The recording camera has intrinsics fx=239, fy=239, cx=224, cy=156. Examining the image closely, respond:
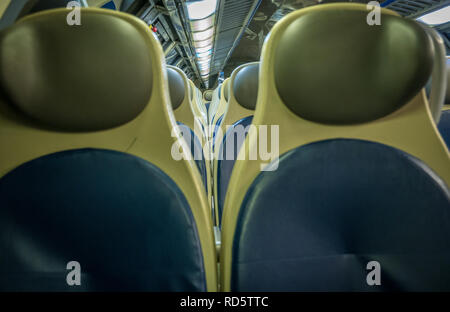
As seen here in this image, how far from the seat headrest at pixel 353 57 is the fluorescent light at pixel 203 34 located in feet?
16.5

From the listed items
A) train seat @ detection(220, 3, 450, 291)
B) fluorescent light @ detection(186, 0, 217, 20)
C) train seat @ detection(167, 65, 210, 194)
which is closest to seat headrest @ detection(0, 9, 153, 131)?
train seat @ detection(220, 3, 450, 291)

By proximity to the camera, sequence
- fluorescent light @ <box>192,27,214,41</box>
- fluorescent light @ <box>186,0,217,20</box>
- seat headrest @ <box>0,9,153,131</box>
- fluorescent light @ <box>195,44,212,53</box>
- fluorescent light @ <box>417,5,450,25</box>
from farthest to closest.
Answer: fluorescent light @ <box>195,44,212,53</box>
fluorescent light @ <box>192,27,214,41</box>
fluorescent light @ <box>417,5,450,25</box>
fluorescent light @ <box>186,0,217,20</box>
seat headrest @ <box>0,9,153,131</box>

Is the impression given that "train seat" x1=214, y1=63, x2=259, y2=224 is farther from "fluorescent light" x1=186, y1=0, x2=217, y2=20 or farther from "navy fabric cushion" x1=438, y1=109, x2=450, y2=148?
"fluorescent light" x1=186, y1=0, x2=217, y2=20

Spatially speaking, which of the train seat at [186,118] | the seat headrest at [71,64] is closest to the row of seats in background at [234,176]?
the seat headrest at [71,64]

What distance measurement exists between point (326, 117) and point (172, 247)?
0.48 metres

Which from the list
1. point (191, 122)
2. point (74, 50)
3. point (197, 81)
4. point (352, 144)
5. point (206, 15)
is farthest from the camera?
point (197, 81)

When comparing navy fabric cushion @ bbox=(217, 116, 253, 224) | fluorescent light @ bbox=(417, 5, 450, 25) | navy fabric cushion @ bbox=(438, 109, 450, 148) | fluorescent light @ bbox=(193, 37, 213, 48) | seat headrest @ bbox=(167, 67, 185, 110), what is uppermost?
fluorescent light @ bbox=(193, 37, 213, 48)

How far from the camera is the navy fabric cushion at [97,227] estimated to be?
0.53 metres

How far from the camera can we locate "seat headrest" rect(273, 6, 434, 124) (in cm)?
54

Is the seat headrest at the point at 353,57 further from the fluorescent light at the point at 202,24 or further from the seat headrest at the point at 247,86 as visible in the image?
the fluorescent light at the point at 202,24

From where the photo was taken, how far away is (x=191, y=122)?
1.65 metres

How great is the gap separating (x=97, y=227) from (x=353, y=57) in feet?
2.29

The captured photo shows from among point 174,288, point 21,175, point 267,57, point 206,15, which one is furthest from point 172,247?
point 206,15
